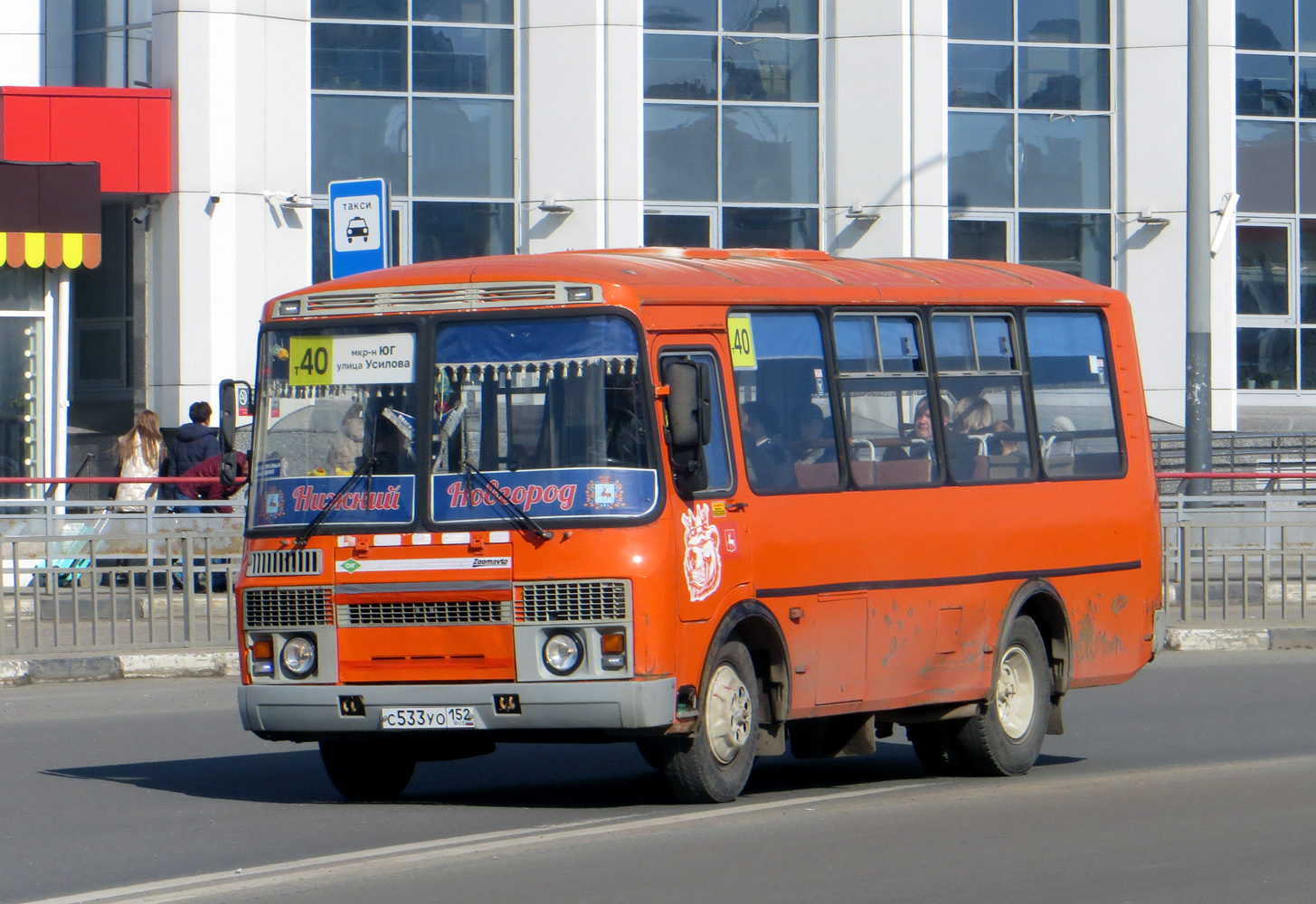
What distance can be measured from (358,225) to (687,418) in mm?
6517

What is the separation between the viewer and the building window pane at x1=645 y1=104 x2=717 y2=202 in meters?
27.5

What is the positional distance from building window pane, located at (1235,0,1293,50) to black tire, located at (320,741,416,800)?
23.6 m

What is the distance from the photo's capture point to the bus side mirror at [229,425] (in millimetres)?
9531

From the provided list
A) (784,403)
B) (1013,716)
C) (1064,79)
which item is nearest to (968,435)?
(784,403)

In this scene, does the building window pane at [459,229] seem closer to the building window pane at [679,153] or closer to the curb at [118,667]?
the building window pane at [679,153]

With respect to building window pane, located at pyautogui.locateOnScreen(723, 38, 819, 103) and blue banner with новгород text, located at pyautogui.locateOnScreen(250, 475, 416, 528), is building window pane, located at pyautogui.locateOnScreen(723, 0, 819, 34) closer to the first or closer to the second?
building window pane, located at pyautogui.locateOnScreen(723, 38, 819, 103)

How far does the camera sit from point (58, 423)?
23469 millimetres

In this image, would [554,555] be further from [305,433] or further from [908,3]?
[908,3]

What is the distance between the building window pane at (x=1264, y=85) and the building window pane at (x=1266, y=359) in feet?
10.5

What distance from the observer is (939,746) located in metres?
10.3

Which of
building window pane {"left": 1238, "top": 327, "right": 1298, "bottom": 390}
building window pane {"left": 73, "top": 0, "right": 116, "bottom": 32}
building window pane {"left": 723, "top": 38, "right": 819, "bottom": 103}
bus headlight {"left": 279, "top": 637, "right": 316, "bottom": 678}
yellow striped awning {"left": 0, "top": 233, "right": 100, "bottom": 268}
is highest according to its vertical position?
building window pane {"left": 73, "top": 0, "right": 116, "bottom": 32}

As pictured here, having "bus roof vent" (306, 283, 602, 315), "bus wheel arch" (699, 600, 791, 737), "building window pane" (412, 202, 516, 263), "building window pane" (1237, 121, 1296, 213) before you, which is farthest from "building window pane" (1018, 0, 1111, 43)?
"bus roof vent" (306, 283, 602, 315)

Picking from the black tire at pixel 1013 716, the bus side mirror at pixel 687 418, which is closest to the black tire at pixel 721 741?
the bus side mirror at pixel 687 418

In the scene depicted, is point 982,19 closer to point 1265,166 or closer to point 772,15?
point 772,15
